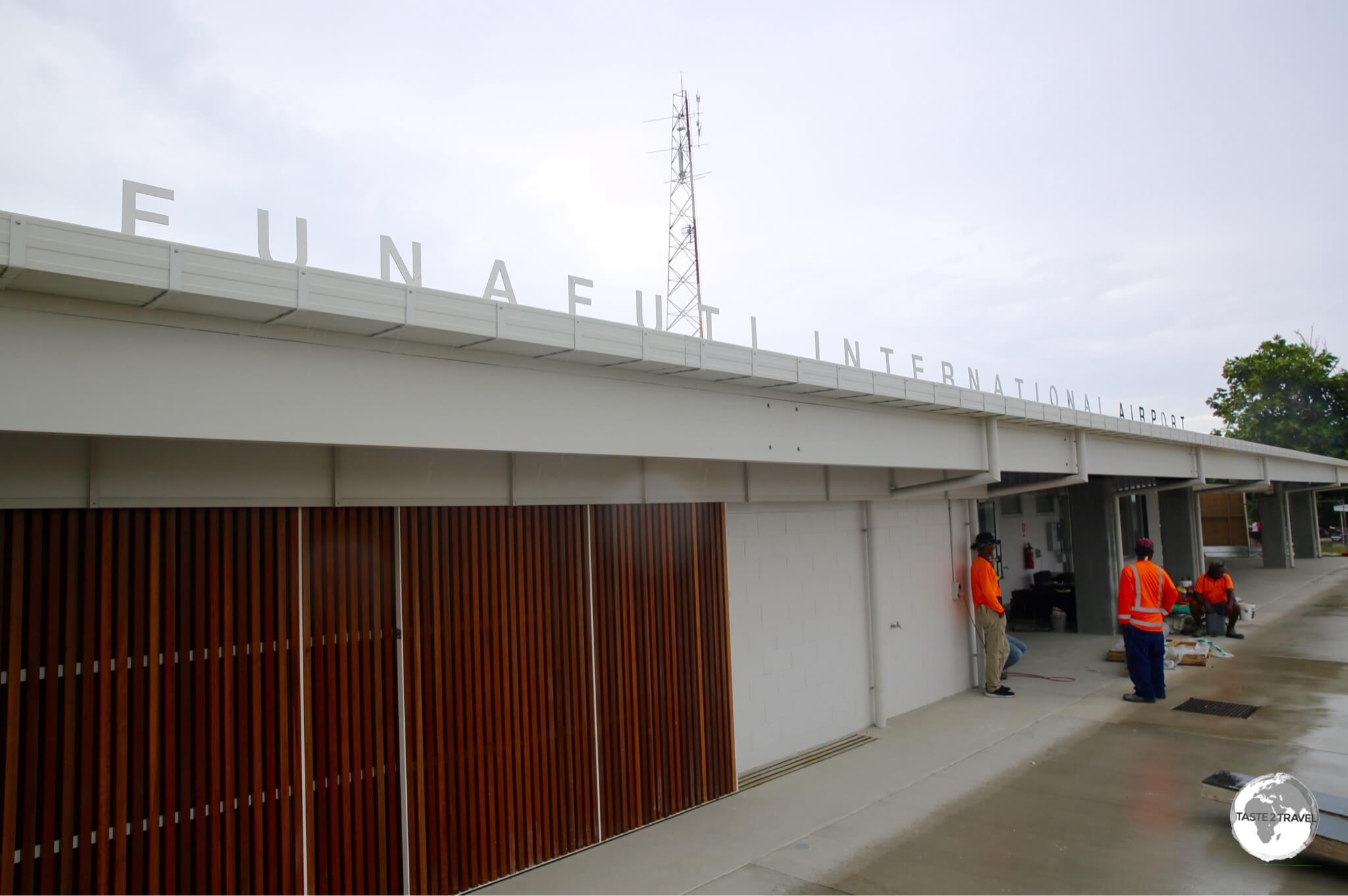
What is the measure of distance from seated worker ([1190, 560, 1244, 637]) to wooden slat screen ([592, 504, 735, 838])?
40.1ft

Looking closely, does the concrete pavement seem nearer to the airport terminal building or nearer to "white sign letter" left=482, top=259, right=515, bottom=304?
the airport terminal building

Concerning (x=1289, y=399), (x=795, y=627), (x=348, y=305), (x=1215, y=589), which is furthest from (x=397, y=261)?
(x=1289, y=399)

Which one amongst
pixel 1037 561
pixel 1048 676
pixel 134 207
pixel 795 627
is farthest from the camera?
pixel 1037 561

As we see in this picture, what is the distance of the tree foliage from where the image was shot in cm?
4722

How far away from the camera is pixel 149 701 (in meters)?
4.70

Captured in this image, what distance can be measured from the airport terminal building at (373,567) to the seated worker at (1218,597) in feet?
32.0

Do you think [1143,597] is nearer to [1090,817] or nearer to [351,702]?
[1090,817]

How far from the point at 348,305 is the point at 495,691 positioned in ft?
10.7

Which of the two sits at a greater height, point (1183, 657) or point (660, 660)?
point (660, 660)

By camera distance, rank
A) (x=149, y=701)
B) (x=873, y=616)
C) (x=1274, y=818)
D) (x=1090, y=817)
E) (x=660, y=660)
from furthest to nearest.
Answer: (x=873, y=616), (x=660, y=660), (x=1090, y=817), (x=1274, y=818), (x=149, y=701)

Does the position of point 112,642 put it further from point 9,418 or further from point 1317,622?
point 1317,622

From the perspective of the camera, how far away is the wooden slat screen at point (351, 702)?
17.5 ft

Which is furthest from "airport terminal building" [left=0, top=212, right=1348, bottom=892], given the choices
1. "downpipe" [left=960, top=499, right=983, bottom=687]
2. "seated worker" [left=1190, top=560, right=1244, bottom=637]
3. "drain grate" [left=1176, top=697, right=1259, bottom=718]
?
"seated worker" [left=1190, top=560, right=1244, bottom=637]

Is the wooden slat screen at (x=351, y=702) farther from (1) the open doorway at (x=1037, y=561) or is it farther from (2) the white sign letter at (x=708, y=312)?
(1) the open doorway at (x=1037, y=561)
